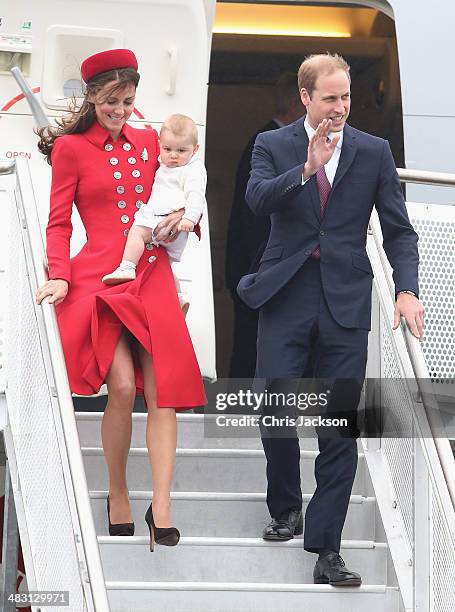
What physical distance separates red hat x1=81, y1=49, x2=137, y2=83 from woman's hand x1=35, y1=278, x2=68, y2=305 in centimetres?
63

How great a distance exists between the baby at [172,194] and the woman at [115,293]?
6 cm

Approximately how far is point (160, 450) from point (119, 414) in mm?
171

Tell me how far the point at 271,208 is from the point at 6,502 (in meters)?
1.48

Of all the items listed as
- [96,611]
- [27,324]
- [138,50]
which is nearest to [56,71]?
[138,50]

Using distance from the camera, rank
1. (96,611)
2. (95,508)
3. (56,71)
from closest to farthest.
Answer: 1. (96,611)
2. (95,508)
3. (56,71)

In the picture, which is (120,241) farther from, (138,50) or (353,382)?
(138,50)

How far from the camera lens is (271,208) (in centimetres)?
450

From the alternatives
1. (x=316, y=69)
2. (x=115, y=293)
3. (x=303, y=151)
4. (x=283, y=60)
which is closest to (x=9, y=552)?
(x=115, y=293)

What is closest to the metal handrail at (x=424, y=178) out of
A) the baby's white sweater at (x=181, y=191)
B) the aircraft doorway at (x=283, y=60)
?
Answer: the baby's white sweater at (x=181, y=191)

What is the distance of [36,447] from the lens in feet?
14.7

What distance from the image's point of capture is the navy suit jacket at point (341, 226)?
4.60m

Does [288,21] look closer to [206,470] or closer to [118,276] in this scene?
[206,470]

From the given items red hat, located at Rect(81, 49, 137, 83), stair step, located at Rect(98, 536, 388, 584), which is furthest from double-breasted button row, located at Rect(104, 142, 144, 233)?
stair step, located at Rect(98, 536, 388, 584)

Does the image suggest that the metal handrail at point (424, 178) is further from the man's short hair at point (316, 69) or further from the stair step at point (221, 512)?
A: the stair step at point (221, 512)
